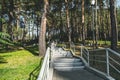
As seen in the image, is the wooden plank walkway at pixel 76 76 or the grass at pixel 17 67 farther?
the grass at pixel 17 67

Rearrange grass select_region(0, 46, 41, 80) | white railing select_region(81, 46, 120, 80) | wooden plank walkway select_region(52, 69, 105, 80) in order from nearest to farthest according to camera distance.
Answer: white railing select_region(81, 46, 120, 80) → wooden plank walkway select_region(52, 69, 105, 80) → grass select_region(0, 46, 41, 80)

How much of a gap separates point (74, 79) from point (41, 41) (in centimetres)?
1191

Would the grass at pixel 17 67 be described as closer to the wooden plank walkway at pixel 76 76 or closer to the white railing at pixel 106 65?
the wooden plank walkway at pixel 76 76

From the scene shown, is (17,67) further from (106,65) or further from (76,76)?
(106,65)

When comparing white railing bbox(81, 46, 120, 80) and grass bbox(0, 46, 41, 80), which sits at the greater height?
white railing bbox(81, 46, 120, 80)

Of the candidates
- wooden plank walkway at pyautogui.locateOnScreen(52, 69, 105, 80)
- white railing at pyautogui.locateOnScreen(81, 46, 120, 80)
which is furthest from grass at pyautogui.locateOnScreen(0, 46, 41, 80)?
white railing at pyautogui.locateOnScreen(81, 46, 120, 80)

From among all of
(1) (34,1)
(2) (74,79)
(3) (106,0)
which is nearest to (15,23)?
(1) (34,1)

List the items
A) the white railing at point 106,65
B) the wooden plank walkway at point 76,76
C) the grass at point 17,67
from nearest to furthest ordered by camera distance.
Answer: the white railing at point 106,65 < the wooden plank walkway at point 76,76 < the grass at point 17,67

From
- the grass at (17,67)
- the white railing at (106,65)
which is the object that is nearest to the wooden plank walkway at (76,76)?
the white railing at (106,65)

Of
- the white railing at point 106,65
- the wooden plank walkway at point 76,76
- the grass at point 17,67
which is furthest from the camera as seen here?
the grass at point 17,67

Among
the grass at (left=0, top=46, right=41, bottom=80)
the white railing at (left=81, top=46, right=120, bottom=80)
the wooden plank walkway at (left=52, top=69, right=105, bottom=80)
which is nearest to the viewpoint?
the white railing at (left=81, top=46, right=120, bottom=80)

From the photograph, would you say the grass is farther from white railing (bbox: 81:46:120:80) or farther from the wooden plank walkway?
white railing (bbox: 81:46:120:80)

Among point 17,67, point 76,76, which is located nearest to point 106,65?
point 76,76

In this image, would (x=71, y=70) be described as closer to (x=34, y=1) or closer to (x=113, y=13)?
(x=113, y=13)
